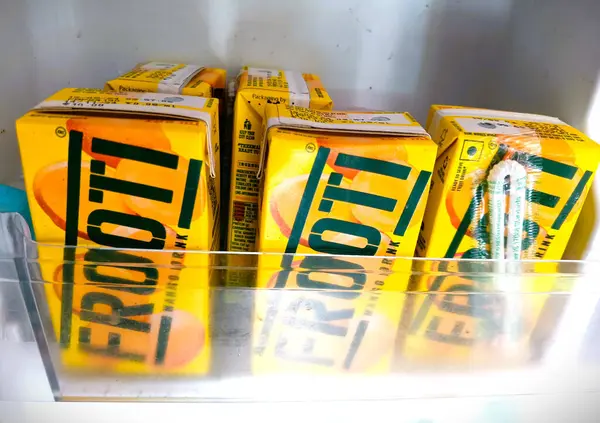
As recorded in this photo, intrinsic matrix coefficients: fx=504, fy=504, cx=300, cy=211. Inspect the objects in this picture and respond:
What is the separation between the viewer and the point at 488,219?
2.23 feet

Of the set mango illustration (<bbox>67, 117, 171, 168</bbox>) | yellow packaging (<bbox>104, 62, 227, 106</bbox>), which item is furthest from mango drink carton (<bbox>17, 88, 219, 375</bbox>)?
yellow packaging (<bbox>104, 62, 227, 106</bbox>)

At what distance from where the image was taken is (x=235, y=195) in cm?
74

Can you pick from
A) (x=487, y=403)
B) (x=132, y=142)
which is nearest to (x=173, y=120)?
(x=132, y=142)

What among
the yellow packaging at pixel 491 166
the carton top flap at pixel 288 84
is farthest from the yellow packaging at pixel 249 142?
the yellow packaging at pixel 491 166

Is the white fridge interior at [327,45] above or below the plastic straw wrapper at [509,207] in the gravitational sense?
above

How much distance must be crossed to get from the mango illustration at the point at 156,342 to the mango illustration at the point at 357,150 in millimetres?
261

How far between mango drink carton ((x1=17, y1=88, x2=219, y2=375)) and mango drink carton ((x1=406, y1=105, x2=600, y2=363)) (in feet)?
0.97

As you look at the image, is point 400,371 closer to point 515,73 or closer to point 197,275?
point 197,275

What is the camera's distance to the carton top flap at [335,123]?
2.07ft

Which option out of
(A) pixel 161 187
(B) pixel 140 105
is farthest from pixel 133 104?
(A) pixel 161 187

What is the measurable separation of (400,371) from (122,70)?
735mm

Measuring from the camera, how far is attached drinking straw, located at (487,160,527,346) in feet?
2.09

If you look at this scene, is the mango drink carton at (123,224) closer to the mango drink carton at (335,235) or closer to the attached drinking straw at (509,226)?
the mango drink carton at (335,235)

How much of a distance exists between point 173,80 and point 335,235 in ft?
1.20
